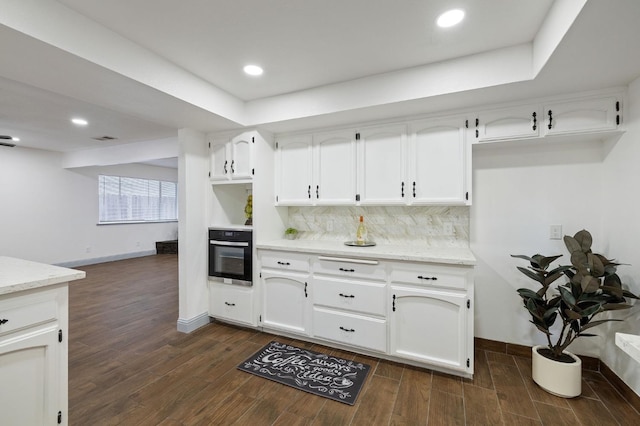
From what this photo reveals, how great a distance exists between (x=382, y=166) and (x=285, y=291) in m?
1.59

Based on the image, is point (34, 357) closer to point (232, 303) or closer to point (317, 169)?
point (232, 303)

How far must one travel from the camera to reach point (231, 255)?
3166 millimetres

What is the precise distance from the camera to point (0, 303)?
129cm

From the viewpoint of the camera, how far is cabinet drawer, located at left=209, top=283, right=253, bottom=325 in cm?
306

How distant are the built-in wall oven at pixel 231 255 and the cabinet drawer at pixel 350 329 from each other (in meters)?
0.89

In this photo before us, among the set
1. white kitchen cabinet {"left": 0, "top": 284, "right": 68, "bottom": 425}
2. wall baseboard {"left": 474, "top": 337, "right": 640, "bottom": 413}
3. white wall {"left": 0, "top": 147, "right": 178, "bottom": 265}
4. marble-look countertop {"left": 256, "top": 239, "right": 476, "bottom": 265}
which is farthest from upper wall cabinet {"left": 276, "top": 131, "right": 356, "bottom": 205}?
white wall {"left": 0, "top": 147, "right": 178, "bottom": 265}

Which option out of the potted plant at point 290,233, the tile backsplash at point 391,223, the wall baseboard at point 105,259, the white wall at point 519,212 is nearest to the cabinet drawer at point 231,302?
the potted plant at point 290,233

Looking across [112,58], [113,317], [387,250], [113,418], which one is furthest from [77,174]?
[387,250]

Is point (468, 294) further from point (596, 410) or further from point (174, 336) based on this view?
point (174, 336)

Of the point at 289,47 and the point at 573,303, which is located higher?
the point at 289,47

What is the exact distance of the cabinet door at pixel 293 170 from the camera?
10.3 feet

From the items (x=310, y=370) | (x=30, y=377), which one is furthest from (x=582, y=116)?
(x=30, y=377)

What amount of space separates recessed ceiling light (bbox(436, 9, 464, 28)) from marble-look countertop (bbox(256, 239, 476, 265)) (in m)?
1.60

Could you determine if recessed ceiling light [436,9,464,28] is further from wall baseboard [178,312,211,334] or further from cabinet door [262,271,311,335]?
wall baseboard [178,312,211,334]
